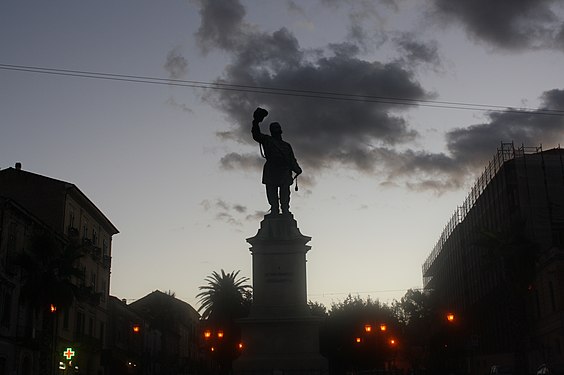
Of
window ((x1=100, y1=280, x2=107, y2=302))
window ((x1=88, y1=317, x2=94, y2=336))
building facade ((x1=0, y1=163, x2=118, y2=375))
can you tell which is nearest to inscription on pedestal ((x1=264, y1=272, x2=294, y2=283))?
building facade ((x1=0, y1=163, x2=118, y2=375))

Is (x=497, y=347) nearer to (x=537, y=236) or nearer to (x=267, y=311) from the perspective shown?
(x=537, y=236)

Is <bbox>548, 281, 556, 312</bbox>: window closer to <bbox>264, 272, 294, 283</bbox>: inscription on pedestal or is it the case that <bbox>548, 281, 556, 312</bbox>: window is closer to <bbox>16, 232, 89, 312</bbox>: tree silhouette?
<bbox>16, 232, 89, 312</bbox>: tree silhouette

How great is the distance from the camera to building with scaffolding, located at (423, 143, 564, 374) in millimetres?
42906

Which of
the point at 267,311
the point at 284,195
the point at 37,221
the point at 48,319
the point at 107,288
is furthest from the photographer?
the point at 107,288

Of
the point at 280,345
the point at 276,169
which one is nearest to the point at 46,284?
the point at 276,169

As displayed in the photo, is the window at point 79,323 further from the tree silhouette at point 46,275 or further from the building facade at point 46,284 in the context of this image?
the tree silhouette at point 46,275

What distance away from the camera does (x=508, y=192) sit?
213 ft

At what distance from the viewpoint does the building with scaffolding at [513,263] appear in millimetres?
42906

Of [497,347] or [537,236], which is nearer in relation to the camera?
[537,236]

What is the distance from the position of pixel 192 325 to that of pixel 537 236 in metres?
102

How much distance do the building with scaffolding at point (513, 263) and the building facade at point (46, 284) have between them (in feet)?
81.0

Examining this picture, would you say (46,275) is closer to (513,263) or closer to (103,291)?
(513,263)

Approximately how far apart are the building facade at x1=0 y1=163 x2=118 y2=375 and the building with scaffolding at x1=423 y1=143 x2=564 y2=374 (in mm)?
24678

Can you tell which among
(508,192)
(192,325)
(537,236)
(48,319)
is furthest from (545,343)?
(192,325)
